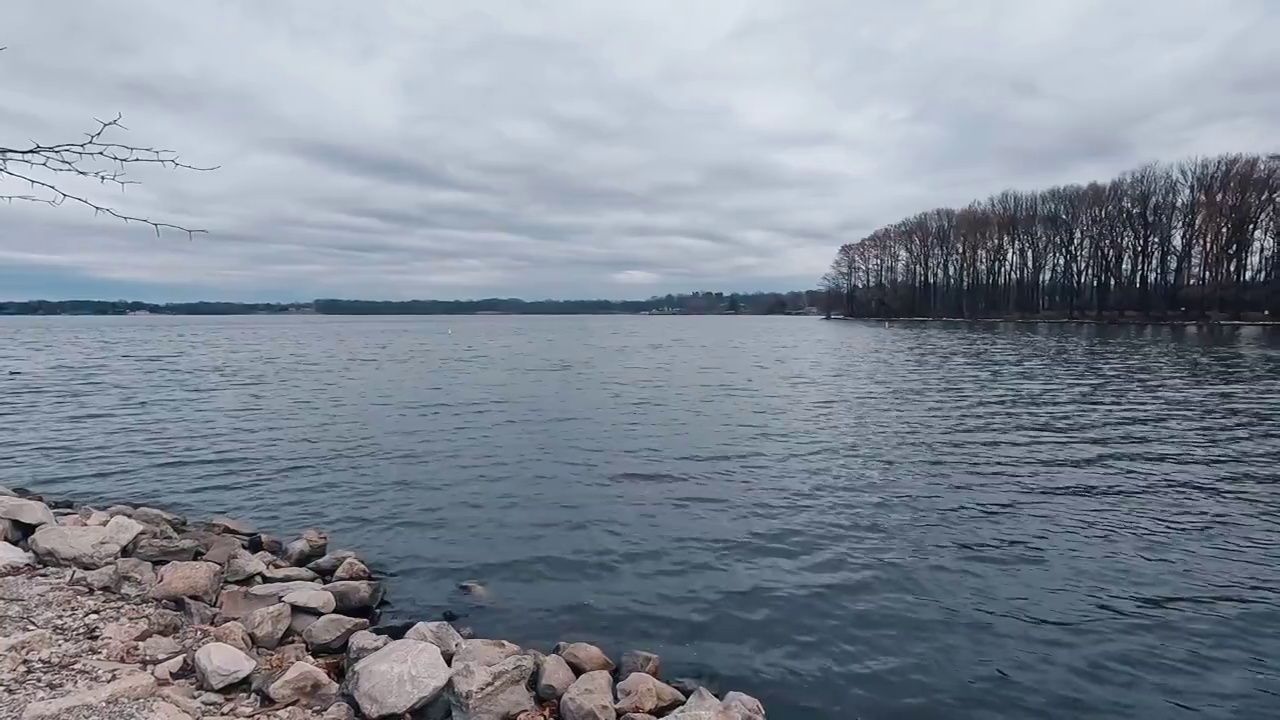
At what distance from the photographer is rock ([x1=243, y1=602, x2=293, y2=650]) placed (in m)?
7.37

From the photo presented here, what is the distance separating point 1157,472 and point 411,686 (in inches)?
591

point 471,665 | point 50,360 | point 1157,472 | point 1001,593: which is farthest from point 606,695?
point 50,360

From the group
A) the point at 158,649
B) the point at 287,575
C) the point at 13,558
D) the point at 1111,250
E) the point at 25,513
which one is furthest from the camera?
the point at 1111,250

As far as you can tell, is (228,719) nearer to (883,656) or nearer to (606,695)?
(606,695)

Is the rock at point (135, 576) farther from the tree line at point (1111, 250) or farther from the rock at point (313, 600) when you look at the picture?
the tree line at point (1111, 250)

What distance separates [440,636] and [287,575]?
3036 mm

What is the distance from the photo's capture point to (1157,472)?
14516 mm

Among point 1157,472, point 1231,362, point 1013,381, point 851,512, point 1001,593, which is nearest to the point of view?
point 1001,593

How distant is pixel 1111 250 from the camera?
85.9 metres

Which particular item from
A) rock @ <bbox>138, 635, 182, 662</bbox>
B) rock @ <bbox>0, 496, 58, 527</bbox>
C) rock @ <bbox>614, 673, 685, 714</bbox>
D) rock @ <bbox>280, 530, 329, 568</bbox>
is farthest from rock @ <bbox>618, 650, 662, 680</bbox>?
rock @ <bbox>0, 496, 58, 527</bbox>

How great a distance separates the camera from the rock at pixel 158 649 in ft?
21.8

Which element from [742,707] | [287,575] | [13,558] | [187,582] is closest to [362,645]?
[287,575]

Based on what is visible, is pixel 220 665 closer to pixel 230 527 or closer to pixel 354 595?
pixel 354 595

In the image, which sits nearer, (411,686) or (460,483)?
(411,686)
